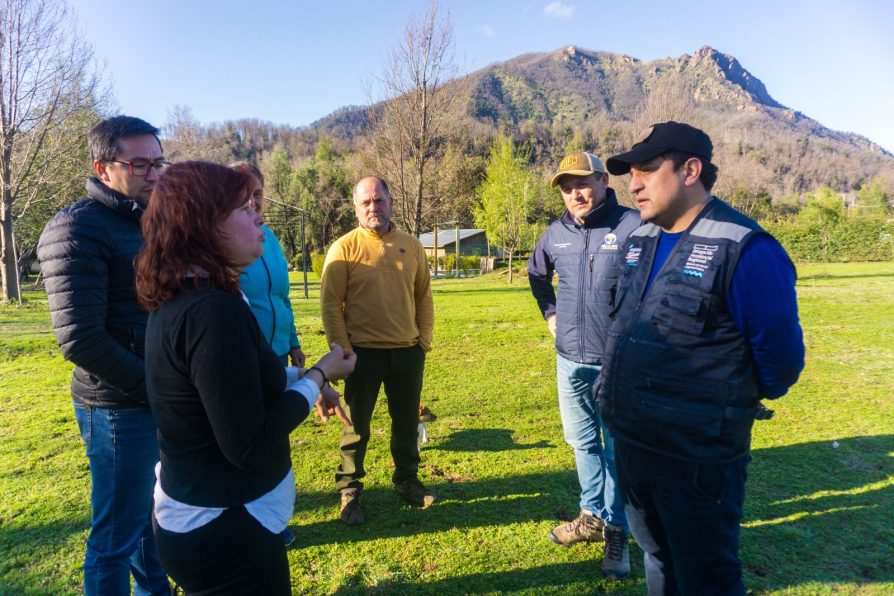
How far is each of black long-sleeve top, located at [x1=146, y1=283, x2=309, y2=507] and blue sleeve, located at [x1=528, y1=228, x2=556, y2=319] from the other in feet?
7.90

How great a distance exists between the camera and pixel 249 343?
1.32 m

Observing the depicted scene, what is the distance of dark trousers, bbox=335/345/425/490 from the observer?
135 inches

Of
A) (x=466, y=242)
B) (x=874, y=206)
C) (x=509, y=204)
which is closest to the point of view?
(x=509, y=204)

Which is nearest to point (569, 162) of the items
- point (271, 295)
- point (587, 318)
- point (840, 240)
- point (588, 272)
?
point (588, 272)

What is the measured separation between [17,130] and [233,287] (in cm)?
2063

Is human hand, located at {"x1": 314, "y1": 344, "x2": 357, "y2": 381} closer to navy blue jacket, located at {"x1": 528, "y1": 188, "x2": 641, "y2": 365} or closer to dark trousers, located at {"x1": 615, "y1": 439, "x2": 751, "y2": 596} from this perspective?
dark trousers, located at {"x1": 615, "y1": 439, "x2": 751, "y2": 596}

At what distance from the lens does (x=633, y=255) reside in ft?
7.43

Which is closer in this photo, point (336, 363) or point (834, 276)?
point (336, 363)

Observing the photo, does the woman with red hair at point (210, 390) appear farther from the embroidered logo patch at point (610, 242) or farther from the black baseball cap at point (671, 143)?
the embroidered logo patch at point (610, 242)

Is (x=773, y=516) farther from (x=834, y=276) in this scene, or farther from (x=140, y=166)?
(x=834, y=276)

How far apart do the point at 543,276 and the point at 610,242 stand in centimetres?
72

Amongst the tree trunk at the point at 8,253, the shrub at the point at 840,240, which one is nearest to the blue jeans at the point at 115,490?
the tree trunk at the point at 8,253

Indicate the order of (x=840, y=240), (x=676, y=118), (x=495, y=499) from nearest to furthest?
(x=495, y=499) → (x=676, y=118) → (x=840, y=240)

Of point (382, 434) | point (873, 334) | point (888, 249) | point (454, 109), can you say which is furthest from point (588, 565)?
point (888, 249)
